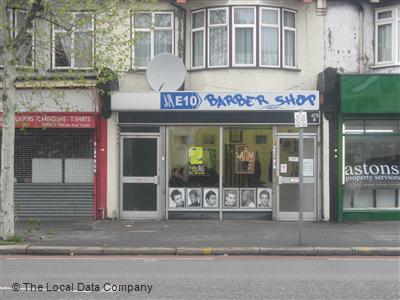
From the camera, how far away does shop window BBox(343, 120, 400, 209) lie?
1672 centimetres

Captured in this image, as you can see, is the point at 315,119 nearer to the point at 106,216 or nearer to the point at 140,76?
the point at 140,76

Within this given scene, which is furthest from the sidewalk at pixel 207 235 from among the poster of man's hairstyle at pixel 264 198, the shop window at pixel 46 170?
the shop window at pixel 46 170

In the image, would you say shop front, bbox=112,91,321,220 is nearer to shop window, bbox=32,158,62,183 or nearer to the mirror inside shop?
the mirror inside shop

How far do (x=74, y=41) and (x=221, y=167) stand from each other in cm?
567

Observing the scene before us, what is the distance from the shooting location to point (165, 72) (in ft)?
52.8

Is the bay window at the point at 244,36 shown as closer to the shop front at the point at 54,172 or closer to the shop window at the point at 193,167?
the shop window at the point at 193,167

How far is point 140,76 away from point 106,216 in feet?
13.8

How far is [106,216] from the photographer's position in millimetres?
16812

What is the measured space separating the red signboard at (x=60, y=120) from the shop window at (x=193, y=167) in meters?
2.40

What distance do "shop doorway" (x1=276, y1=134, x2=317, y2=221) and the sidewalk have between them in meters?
0.67

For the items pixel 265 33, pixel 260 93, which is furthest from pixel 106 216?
pixel 265 33

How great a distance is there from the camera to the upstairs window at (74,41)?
12.8m

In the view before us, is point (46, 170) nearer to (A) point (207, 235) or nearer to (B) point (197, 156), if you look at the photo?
(B) point (197, 156)

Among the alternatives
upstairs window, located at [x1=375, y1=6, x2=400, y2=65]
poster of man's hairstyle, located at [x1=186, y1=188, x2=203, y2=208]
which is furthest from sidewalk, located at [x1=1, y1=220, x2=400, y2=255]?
upstairs window, located at [x1=375, y1=6, x2=400, y2=65]
